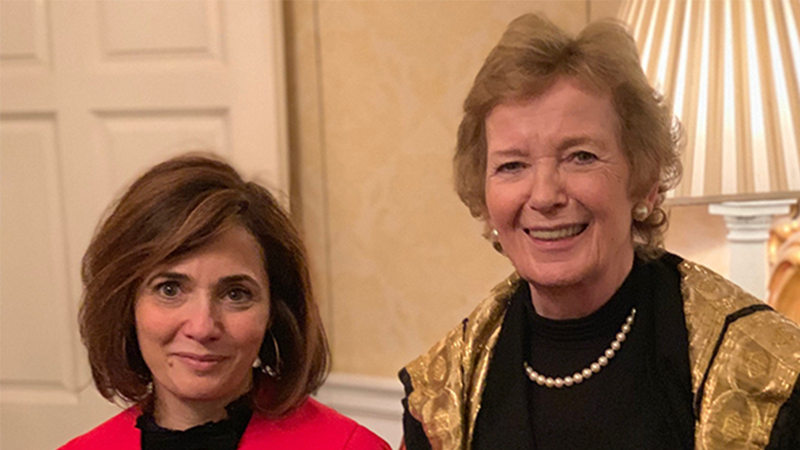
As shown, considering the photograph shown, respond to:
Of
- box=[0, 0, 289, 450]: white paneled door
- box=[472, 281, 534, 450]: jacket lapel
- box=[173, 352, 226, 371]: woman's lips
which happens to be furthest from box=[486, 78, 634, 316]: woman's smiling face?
box=[0, 0, 289, 450]: white paneled door

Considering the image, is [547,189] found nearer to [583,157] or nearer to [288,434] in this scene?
[583,157]

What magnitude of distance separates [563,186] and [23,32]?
2.04m

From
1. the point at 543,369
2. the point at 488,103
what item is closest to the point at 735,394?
the point at 543,369

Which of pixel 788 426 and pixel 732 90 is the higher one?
pixel 732 90

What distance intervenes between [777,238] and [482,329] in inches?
38.5

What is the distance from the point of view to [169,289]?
1.66m

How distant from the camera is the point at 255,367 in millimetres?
1842

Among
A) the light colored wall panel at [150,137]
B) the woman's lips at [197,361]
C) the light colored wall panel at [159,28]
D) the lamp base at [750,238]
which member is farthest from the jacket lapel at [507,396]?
the light colored wall panel at [159,28]

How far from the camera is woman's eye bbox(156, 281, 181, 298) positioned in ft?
5.41

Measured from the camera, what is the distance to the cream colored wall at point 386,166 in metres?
2.64

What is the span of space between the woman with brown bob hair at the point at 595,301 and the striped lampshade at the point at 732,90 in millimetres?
148

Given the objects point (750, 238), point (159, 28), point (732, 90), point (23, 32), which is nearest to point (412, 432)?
point (732, 90)

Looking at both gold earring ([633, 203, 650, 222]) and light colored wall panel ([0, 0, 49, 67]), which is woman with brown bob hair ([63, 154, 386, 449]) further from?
light colored wall panel ([0, 0, 49, 67])

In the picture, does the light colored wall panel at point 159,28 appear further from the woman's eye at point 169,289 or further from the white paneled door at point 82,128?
the woman's eye at point 169,289
